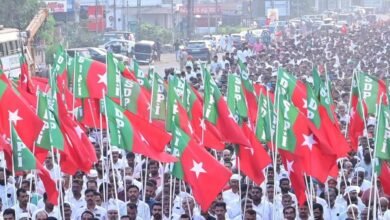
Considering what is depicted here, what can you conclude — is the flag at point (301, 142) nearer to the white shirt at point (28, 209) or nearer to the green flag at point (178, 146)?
the green flag at point (178, 146)

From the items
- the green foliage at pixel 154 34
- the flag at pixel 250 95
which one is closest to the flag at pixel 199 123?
the flag at pixel 250 95

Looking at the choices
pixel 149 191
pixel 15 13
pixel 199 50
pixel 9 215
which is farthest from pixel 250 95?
pixel 15 13

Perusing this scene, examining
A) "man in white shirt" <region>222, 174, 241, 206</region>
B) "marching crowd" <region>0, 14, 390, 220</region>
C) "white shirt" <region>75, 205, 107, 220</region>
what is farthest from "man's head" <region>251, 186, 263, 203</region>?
"white shirt" <region>75, 205, 107, 220</region>

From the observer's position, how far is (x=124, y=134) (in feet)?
43.1

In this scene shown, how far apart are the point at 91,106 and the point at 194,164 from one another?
18.1ft

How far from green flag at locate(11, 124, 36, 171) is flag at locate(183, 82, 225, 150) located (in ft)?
9.96

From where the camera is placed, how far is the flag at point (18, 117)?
1355 centimetres

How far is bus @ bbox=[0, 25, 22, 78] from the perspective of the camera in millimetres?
34188

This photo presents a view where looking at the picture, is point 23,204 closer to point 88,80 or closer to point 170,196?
point 170,196

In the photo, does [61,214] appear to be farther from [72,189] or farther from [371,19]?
[371,19]

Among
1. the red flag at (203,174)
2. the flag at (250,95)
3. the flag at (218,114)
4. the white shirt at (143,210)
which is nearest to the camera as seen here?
the red flag at (203,174)

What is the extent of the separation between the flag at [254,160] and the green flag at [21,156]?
94.5 inches

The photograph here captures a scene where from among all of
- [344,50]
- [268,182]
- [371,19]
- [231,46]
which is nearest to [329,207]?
[268,182]

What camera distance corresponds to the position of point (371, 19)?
79.9 meters
